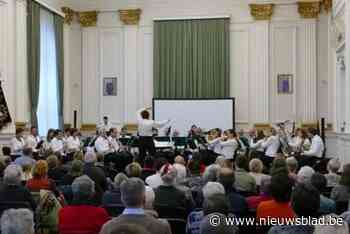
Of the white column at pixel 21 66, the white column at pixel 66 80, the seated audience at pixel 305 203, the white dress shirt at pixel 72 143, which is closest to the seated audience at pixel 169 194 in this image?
the seated audience at pixel 305 203

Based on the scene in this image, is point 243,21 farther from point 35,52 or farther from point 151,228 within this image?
point 151,228

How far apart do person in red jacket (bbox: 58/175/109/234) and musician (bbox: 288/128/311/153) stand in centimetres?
838

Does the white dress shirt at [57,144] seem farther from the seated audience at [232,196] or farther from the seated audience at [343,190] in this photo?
A: the seated audience at [343,190]

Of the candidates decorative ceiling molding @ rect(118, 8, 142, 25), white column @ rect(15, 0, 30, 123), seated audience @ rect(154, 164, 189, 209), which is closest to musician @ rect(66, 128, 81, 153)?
white column @ rect(15, 0, 30, 123)

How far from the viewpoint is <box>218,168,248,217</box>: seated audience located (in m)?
5.09

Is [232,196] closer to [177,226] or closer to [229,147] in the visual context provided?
[177,226]

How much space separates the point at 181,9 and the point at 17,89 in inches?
253

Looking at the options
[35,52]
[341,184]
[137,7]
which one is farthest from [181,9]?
[341,184]

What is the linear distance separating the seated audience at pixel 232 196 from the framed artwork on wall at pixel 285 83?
1223 centimetres

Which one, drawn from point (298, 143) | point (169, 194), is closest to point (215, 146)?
point (298, 143)

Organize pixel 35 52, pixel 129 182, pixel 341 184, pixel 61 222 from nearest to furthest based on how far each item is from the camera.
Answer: pixel 129 182
pixel 61 222
pixel 341 184
pixel 35 52

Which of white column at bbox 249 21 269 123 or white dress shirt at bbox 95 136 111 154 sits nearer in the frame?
white dress shirt at bbox 95 136 111 154

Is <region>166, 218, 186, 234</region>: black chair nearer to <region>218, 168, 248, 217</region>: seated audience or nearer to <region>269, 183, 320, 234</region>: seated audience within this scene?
<region>218, 168, 248, 217</region>: seated audience

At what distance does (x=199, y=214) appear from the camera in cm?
453
